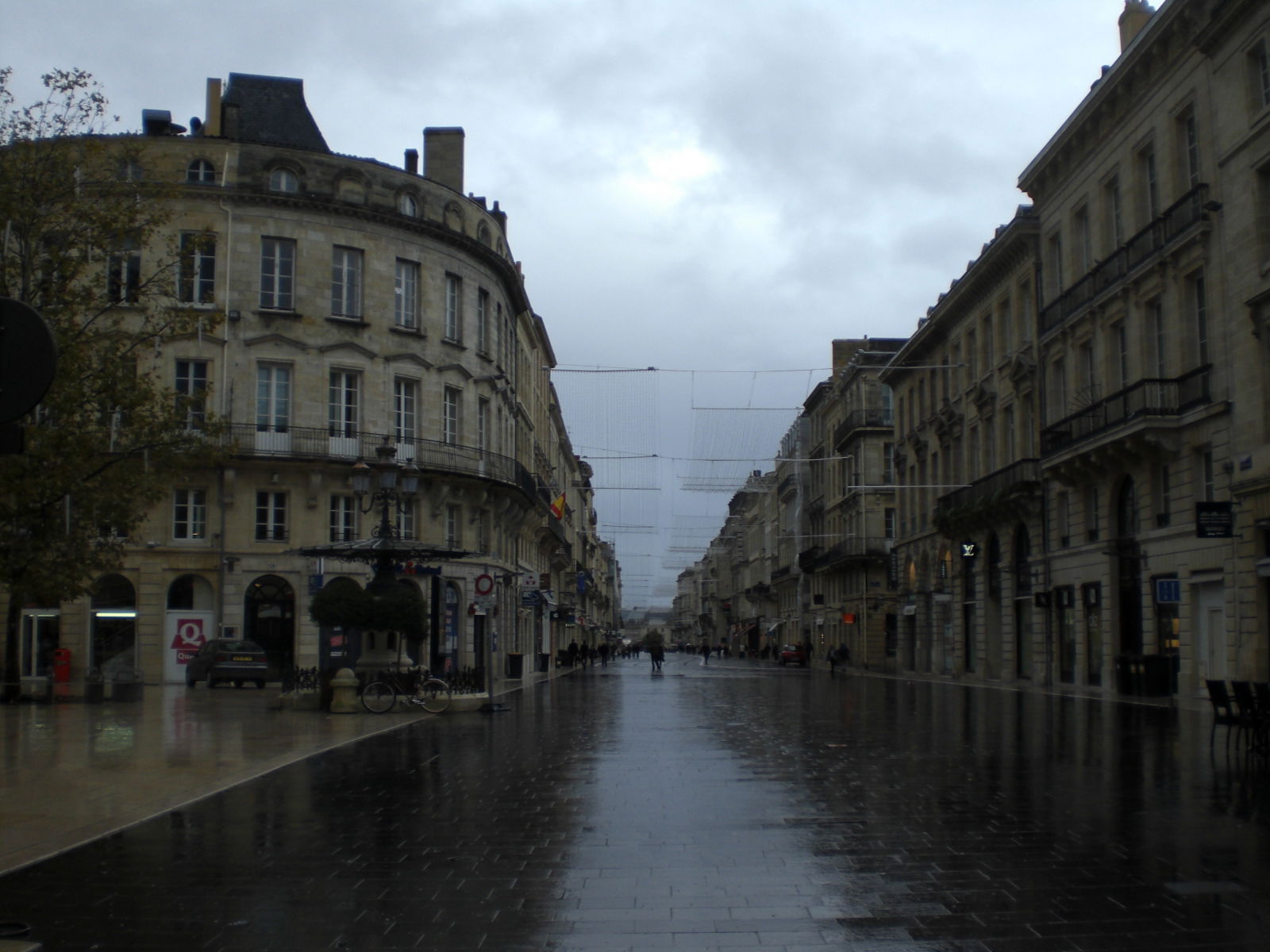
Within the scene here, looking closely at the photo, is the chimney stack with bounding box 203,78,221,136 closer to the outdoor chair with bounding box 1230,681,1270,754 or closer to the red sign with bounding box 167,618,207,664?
the red sign with bounding box 167,618,207,664

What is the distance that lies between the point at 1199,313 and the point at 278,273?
25.6 m

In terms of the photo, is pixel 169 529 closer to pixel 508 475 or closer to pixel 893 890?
pixel 508 475

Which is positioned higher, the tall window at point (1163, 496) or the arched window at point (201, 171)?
the arched window at point (201, 171)

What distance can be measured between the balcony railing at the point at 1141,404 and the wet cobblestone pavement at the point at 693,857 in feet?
47.4

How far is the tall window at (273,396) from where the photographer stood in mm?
39188

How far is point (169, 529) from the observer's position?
38.3 metres

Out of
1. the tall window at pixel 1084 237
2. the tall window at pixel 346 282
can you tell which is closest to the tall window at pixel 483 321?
the tall window at pixel 346 282

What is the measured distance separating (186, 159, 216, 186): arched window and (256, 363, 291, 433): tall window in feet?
18.9

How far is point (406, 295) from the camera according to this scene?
42094 mm

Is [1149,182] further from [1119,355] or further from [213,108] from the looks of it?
[213,108]

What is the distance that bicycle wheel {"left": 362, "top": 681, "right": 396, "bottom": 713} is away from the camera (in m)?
23.7

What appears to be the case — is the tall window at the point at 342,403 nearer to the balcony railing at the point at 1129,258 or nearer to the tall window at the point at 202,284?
the tall window at the point at 202,284

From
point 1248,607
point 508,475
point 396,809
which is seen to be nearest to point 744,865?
point 396,809

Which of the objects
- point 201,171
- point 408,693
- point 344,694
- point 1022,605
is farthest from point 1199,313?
point 201,171
